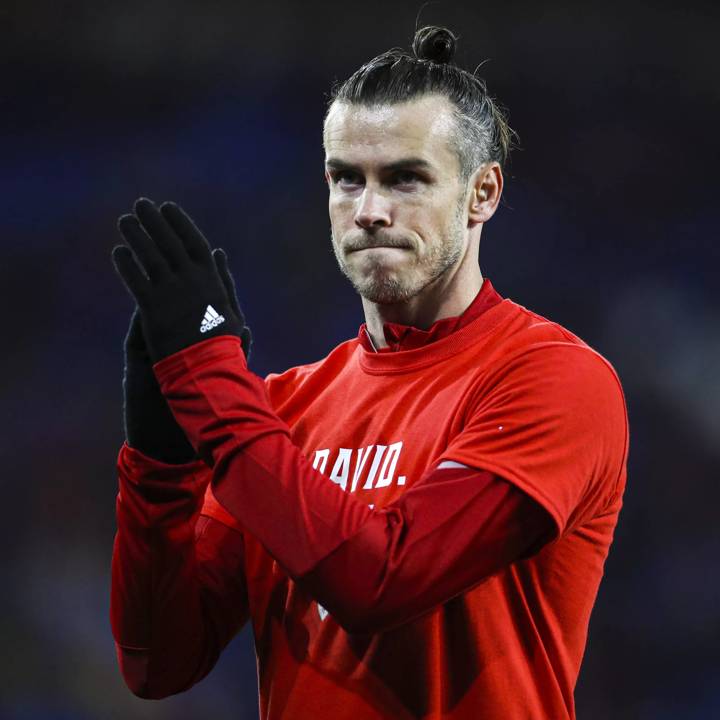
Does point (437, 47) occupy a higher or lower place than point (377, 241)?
higher

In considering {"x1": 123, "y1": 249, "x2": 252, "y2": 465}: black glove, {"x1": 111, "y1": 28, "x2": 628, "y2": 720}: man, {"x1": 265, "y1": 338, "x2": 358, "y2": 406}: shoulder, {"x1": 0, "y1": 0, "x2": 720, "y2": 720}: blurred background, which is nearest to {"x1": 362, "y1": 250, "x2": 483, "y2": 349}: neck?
{"x1": 111, "y1": 28, "x2": 628, "y2": 720}: man

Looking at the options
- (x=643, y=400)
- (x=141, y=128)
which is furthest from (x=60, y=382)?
(x=643, y=400)

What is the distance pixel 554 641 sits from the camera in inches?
55.4

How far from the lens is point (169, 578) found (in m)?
1.49

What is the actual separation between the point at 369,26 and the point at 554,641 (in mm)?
2515

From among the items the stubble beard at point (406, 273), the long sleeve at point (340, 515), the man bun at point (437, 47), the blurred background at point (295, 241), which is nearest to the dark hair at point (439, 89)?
the man bun at point (437, 47)

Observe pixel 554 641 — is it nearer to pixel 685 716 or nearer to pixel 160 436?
pixel 160 436

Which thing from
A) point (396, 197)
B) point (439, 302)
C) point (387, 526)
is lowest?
point (387, 526)

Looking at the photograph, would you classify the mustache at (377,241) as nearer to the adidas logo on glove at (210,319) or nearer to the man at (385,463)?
the man at (385,463)

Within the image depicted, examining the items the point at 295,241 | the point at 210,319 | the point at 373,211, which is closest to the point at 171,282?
the point at 210,319

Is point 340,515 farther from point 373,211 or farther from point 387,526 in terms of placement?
point 373,211

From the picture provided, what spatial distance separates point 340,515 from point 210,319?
26cm

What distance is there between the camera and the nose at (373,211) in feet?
4.82

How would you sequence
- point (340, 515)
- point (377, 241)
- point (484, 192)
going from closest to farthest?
1. point (340, 515)
2. point (377, 241)
3. point (484, 192)
